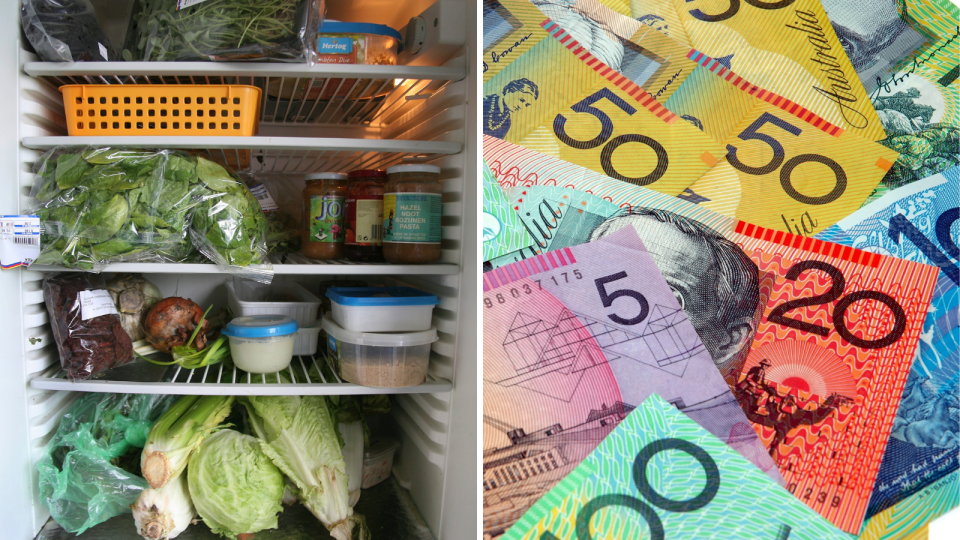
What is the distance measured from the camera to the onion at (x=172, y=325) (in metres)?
1.26

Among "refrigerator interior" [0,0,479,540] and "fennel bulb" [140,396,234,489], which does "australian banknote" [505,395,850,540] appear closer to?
"refrigerator interior" [0,0,479,540]

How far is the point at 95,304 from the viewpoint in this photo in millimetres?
1176

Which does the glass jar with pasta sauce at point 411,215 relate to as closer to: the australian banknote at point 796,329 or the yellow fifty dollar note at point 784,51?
the australian banknote at point 796,329

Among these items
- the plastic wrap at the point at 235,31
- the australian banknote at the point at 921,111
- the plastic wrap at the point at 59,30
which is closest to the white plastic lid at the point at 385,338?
the plastic wrap at the point at 235,31

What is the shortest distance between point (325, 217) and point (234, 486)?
2.11ft

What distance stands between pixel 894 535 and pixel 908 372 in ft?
1.56

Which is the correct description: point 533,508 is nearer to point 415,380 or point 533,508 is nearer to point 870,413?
point 415,380

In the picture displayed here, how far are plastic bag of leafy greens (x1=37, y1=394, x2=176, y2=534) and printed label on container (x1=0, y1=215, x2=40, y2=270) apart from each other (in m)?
0.40

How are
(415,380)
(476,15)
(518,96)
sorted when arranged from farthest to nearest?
1. (518,96)
2. (415,380)
3. (476,15)

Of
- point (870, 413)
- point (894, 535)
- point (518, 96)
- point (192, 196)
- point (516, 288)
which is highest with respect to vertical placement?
point (518, 96)

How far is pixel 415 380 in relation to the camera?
3.95 ft

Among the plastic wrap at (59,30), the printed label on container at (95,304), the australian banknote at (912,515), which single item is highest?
the plastic wrap at (59,30)

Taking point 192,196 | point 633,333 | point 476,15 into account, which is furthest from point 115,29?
point 633,333

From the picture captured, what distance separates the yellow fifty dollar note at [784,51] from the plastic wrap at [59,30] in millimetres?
1470
